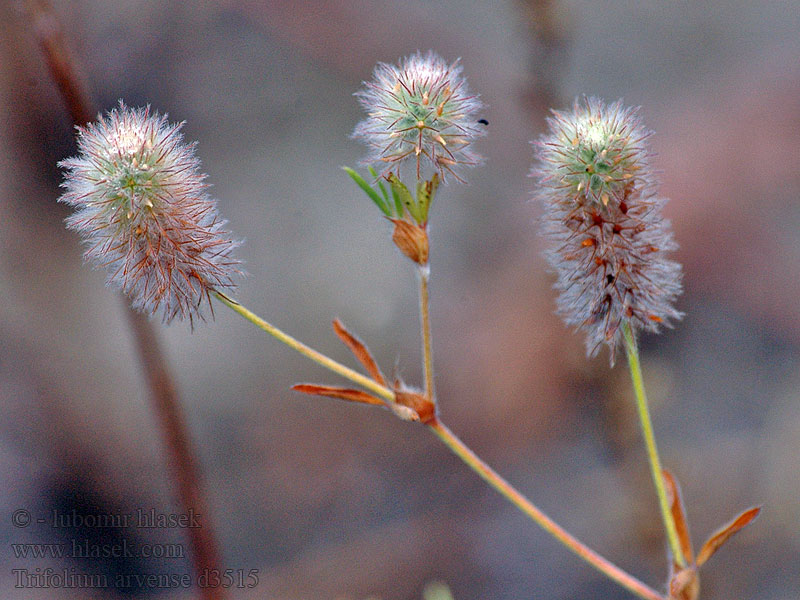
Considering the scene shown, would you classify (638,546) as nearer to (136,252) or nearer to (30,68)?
(136,252)

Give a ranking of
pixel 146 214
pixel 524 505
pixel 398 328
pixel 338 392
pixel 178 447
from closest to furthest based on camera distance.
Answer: pixel 146 214, pixel 338 392, pixel 524 505, pixel 178 447, pixel 398 328

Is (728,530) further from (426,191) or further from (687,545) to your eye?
(426,191)

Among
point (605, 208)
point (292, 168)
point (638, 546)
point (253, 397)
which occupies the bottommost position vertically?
point (638, 546)

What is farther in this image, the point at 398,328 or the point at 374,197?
the point at 398,328

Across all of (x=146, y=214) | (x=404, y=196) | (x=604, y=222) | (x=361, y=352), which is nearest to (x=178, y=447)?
(x=361, y=352)

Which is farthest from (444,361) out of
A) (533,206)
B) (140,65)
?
(140,65)

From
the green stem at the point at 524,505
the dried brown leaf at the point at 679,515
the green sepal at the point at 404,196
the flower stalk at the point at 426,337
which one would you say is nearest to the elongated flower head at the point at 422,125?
the green sepal at the point at 404,196

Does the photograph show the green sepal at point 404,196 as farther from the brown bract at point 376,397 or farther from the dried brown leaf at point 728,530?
the dried brown leaf at point 728,530
